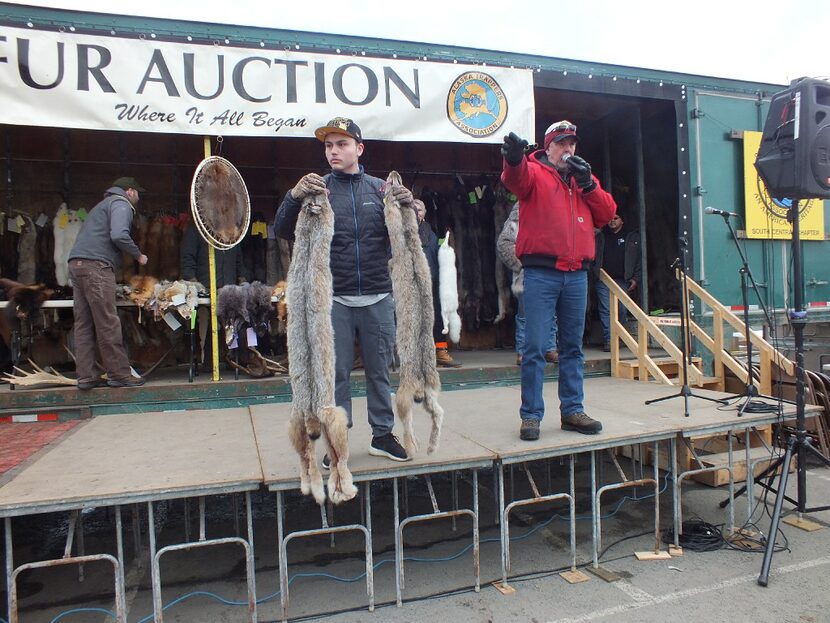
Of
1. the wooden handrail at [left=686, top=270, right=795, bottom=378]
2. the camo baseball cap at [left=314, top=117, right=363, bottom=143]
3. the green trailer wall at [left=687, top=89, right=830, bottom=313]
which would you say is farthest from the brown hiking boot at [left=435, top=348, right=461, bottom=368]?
the camo baseball cap at [left=314, top=117, right=363, bottom=143]

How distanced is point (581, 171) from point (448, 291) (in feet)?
10.0

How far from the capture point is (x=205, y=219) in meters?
5.62

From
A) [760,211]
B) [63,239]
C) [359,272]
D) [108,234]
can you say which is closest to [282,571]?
[359,272]

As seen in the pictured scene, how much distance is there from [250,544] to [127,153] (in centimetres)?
639

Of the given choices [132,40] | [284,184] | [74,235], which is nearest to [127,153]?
[74,235]

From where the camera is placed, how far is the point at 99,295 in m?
5.07

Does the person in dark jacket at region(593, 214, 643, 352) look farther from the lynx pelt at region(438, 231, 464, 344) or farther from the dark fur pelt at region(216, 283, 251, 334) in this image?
the dark fur pelt at region(216, 283, 251, 334)

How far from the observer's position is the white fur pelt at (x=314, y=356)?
2.95m

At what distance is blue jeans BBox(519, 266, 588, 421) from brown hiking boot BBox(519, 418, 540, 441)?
0.04 metres

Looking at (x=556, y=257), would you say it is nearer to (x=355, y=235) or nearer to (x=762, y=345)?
(x=355, y=235)

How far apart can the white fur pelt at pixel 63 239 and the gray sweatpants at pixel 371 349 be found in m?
4.98

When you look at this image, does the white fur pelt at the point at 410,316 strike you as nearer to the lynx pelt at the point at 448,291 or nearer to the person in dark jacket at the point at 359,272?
the person in dark jacket at the point at 359,272

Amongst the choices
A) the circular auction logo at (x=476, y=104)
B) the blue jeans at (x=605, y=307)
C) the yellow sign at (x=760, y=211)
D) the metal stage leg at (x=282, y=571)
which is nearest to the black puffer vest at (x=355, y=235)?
the metal stage leg at (x=282, y=571)

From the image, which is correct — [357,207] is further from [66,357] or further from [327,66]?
[66,357]
